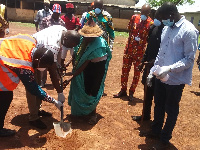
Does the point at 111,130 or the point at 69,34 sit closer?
the point at 69,34

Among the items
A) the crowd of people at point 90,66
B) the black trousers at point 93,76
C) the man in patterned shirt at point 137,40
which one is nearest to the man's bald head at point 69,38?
the crowd of people at point 90,66

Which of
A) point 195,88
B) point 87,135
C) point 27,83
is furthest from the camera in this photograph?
point 195,88

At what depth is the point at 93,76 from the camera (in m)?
3.93

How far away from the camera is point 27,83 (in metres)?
2.81

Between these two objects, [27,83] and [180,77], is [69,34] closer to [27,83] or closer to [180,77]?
[27,83]

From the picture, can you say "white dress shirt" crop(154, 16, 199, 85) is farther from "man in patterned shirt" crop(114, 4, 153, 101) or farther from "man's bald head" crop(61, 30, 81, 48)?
"man in patterned shirt" crop(114, 4, 153, 101)

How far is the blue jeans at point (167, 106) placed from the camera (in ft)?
9.71

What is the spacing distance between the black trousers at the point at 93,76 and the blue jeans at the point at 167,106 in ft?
3.32

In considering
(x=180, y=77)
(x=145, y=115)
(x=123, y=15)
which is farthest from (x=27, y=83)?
(x=123, y=15)

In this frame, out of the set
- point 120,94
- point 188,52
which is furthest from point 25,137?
point 120,94

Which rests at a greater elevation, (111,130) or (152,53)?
(152,53)

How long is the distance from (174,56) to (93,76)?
58.4 inches

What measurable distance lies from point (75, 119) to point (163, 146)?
1.55m

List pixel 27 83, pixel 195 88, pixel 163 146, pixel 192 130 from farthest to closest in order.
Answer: pixel 195 88 → pixel 192 130 → pixel 163 146 → pixel 27 83
